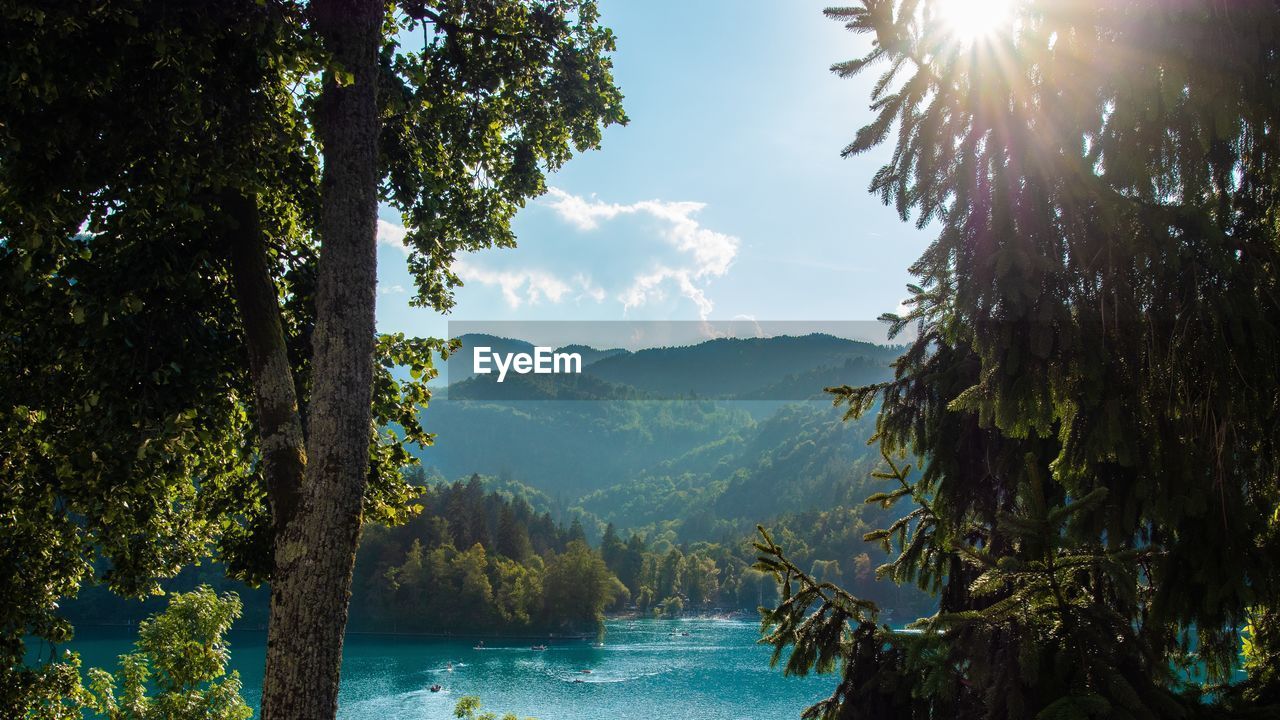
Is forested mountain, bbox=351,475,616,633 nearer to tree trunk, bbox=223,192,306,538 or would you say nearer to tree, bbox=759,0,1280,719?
tree trunk, bbox=223,192,306,538

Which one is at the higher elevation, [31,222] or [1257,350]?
[31,222]

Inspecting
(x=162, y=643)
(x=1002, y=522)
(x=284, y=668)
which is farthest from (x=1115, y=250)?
(x=162, y=643)

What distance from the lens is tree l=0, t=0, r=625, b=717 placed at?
450 centimetres

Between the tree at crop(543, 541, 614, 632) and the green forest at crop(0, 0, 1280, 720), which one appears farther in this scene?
the tree at crop(543, 541, 614, 632)

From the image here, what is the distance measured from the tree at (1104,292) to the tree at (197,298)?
333 cm

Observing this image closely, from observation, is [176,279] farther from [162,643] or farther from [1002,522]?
[162,643]

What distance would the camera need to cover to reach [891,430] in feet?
20.8

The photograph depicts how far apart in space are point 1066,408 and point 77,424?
21.4 feet

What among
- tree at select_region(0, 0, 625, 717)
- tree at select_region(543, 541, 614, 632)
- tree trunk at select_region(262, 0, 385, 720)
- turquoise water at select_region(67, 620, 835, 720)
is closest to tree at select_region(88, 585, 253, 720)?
tree at select_region(0, 0, 625, 717)

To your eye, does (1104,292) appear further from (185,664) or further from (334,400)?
(185,664)

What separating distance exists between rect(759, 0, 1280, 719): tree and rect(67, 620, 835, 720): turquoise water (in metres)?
43.1

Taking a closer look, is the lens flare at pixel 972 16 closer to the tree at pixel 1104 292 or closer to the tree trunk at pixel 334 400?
the tree at pixel 1104 292

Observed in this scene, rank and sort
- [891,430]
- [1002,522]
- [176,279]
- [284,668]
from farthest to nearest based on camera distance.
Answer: [891,430]
[176,279]
[284,668]
[1002,522]

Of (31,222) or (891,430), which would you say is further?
(891,430)
